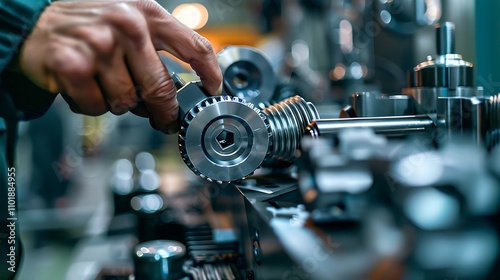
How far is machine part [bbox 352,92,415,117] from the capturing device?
0.59 metres

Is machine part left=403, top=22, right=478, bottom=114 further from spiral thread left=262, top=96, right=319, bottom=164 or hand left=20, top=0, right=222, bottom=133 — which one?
hand left=20, top=0, right=222, bottom=133

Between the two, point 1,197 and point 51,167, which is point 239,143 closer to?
point 1,197

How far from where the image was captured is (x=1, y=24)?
57cm

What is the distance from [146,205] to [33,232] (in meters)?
1.05

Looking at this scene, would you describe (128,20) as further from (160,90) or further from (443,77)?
(443,77)

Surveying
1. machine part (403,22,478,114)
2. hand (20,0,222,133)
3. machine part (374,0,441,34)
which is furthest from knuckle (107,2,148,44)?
machine part (374,0,441,34)

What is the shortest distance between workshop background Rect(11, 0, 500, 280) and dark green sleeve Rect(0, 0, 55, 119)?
123 millimetres

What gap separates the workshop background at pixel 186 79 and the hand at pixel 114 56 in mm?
55

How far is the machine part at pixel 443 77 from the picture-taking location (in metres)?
0.59

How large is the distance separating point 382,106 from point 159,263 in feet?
1.04

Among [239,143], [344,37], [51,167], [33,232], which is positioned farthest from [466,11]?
[51,167]

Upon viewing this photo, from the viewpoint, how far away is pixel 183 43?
58cm

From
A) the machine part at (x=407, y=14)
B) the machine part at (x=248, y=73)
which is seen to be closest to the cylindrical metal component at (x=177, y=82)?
the machine part at (x=248, y=73)

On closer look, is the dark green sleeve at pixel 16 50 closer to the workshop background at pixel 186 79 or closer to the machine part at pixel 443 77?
the workshop background at pixel 186 79
